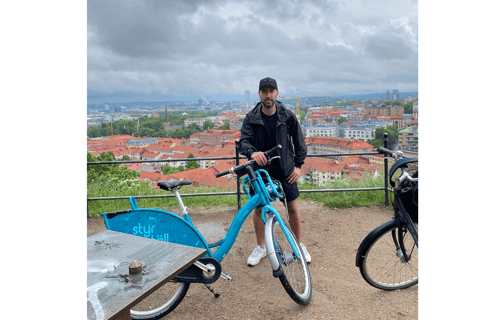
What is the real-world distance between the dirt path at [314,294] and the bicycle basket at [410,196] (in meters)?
0.63

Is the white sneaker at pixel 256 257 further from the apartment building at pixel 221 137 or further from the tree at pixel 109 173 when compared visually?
the tree at pixel 109 173

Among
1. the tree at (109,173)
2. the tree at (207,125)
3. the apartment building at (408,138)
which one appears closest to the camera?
the apartment building at (408,138)

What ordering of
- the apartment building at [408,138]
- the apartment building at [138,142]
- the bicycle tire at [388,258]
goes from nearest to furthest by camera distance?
1. the apartment building at [408,138]
2. the bicycle tire at [388,258]
3. the apartment building at [138,142]

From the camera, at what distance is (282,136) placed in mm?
2453

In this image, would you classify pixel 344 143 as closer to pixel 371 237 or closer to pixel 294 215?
pixel 294 215

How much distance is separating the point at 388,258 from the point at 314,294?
0.54 metres

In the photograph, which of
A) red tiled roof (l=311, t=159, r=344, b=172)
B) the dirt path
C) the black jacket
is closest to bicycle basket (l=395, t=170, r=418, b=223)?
the dirt path

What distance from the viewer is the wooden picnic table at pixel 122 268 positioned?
3.45 feet

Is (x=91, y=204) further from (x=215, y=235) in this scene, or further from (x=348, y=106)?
(x=348, y=106)

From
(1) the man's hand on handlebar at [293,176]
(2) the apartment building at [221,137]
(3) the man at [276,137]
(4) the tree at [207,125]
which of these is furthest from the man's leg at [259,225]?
(4) the tree at [207,125]

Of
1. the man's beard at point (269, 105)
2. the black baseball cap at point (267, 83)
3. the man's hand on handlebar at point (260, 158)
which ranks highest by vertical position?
the black baseball cap at point (267, 83)

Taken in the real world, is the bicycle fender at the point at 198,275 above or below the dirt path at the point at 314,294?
above

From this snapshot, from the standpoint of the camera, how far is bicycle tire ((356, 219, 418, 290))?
1.96 metres

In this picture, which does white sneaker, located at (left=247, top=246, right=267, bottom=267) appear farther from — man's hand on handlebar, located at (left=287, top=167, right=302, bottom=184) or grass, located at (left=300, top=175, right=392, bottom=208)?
grass, located at (left=300, top=175, right=392, bottom=208)
